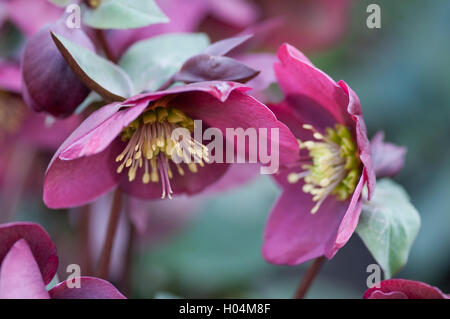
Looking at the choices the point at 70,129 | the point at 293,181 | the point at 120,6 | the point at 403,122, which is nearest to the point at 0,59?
the point at 70,129

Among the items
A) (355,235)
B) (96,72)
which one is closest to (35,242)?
(96,72)

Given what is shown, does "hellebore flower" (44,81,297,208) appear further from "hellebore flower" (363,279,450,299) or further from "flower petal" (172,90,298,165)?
"hellebore flower" (363,279,450,299)

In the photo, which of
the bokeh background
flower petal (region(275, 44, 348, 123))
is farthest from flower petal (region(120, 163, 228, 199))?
the bokeh background

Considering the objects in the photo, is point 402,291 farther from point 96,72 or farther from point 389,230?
point 96,72

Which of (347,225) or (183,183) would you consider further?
(183,183)

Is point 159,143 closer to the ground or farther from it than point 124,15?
closer to the ground
